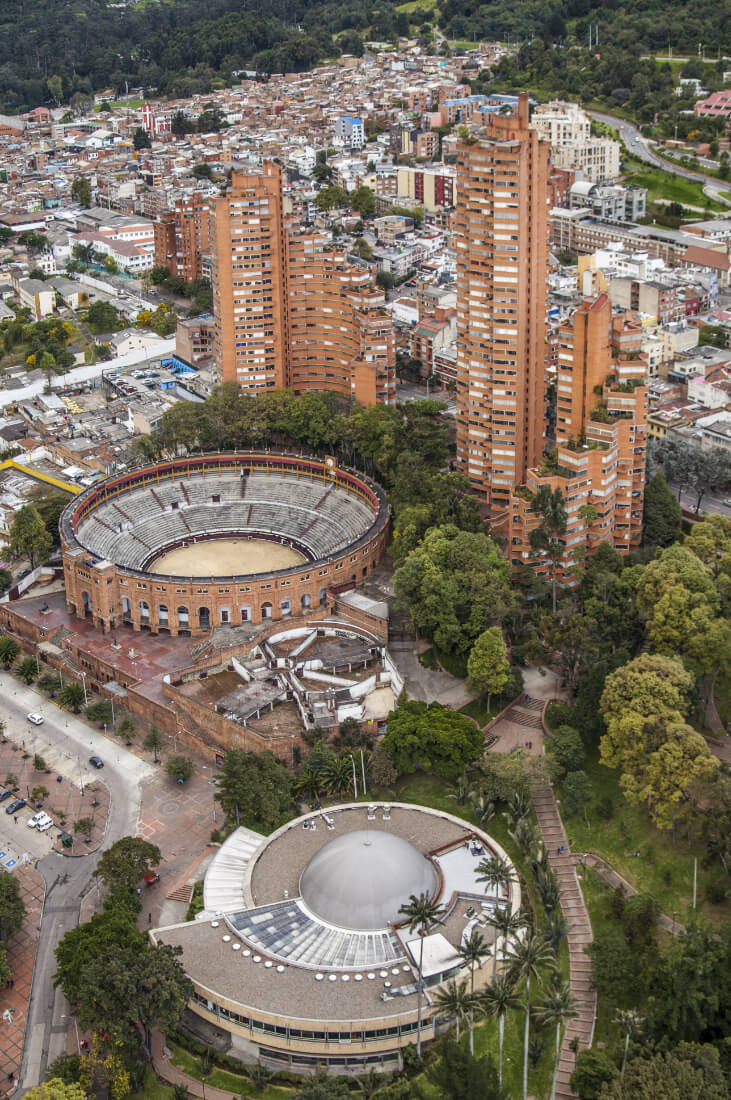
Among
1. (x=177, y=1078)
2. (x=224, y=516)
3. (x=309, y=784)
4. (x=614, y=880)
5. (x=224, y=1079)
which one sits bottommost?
(x=224, y=1079)

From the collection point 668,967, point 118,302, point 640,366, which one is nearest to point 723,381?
point 640,366

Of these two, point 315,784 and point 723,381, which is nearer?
point 315,784

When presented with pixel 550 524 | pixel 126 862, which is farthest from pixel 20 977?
pixel 550 524

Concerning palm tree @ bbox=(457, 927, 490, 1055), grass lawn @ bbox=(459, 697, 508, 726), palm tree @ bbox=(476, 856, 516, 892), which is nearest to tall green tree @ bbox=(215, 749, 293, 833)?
palm tree @ bbox=(476, 856, 516, 892)

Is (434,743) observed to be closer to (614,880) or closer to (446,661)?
(446,661)

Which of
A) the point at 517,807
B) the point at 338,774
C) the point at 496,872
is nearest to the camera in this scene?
the point at 496,872

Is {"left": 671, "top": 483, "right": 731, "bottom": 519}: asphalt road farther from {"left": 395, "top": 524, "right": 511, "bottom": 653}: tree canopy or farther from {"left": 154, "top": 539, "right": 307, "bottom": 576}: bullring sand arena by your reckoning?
{"left": 154, "top": 539, "right": 307, "bottom": 576}: bullring sand arena

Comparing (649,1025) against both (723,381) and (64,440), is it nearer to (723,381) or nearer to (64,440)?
(723,381)

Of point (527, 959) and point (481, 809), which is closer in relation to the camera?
point (527, 959)
